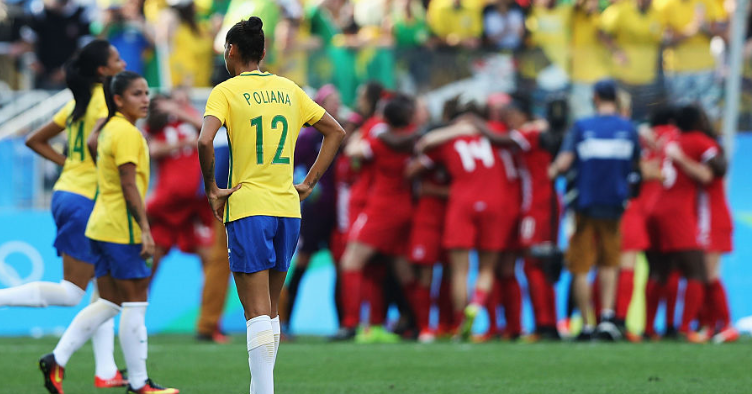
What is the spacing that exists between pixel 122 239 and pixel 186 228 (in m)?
4.82

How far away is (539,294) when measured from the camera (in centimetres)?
1209

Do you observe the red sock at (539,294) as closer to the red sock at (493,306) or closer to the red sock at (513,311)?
the red sock at (513,311)

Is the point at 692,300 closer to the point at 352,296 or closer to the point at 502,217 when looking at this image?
the point at 502,217

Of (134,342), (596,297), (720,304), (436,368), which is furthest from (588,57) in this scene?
(134,342)

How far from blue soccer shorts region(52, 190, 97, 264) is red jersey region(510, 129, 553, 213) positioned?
5.21 m

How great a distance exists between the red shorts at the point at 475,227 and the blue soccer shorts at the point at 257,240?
18.4 feet

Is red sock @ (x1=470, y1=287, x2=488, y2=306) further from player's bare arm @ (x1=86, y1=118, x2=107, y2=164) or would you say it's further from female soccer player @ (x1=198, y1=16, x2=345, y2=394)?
female soccer player @ (x1=198, y1=16, x2=345, y2=394)

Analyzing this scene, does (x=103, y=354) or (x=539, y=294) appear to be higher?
(x=539, y=294)

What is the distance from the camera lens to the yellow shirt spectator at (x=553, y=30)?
14227mm

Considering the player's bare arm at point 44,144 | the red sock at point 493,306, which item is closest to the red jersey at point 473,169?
the red sock at point 493,306

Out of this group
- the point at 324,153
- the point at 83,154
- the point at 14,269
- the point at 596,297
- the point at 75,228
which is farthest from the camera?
the point at 14,269

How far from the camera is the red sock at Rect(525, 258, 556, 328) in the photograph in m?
12.0

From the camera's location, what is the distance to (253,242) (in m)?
6.17

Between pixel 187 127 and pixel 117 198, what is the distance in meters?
4.81
